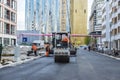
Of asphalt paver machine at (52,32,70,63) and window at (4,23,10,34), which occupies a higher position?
window at (4,23,10,34)

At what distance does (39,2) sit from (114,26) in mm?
34218

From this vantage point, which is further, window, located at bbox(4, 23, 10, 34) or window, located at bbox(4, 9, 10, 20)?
window, located at bbox(4, 23, 10, 34)

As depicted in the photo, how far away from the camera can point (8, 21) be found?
253 feet

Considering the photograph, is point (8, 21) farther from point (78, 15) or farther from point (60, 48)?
point (78, 15)

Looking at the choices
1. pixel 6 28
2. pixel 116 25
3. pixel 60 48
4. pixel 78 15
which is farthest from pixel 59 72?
pixel 78 15

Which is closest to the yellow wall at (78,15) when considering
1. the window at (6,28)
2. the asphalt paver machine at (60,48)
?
the window at (6,28)

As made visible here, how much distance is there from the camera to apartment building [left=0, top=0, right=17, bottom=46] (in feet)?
235

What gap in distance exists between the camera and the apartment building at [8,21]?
235 ft

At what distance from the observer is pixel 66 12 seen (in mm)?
122625

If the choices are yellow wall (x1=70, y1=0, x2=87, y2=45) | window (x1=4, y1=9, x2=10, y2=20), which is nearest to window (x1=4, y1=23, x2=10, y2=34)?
window (x1=4, y1=9, x2=10, y2=20)

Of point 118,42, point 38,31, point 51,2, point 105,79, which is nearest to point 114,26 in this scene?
point 118,42

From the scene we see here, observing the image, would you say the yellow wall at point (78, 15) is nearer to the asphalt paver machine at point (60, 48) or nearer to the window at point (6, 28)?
the window at point (6, 28)

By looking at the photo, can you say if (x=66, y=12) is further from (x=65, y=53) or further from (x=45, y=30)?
(x=65, y=53)

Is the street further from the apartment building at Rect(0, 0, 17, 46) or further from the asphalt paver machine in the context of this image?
the apartment building at Rect(0, 0, 17, 46)
